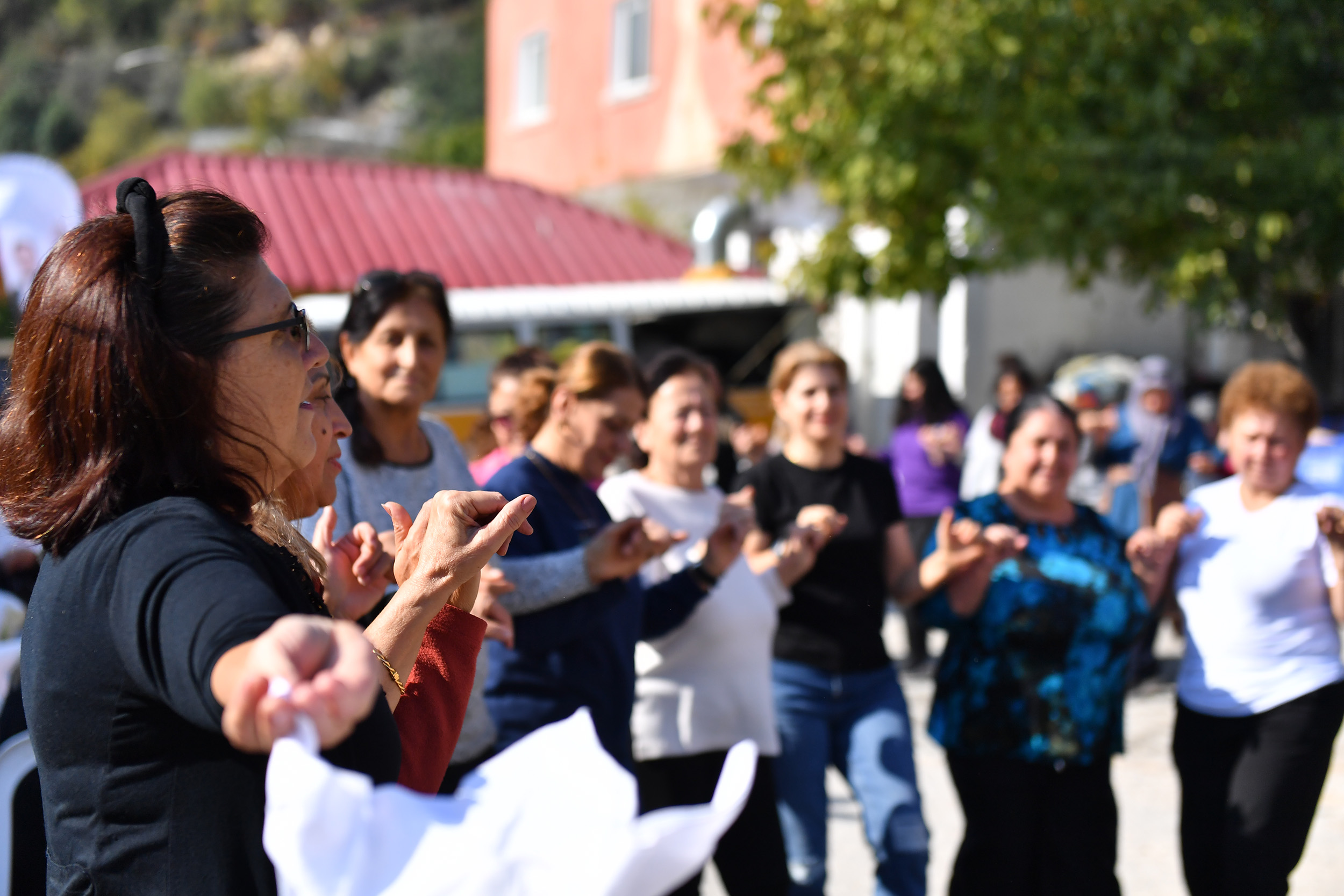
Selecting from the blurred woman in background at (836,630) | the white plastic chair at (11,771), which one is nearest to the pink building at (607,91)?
the blurred woman in background at (836,630)

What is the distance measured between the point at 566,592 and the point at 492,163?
801 inches

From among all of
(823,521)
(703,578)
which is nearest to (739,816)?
(703,578)

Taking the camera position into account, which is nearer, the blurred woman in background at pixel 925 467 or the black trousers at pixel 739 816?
the black trousers at pixel 739 816

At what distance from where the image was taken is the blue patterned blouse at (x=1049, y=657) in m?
3.52

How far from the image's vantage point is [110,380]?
49.9 inches

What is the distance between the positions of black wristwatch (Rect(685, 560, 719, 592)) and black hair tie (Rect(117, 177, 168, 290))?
7.51ft

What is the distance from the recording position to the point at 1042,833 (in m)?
3.56

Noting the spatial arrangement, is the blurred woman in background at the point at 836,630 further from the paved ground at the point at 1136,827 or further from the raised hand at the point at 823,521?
the paved ground at the point at 1136,827

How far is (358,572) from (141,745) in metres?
0.90

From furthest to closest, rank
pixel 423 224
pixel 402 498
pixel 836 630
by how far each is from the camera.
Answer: pixel 423 224 < pixel 836 630 < pixel 402 498

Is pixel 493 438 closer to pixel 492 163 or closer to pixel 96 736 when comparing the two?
pixel 96 736

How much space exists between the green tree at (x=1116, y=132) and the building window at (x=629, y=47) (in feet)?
31.7

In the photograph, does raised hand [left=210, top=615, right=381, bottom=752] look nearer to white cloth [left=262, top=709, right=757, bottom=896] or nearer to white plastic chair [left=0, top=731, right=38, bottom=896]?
white cloth [left=262, top=709, right=757, bottom=896]

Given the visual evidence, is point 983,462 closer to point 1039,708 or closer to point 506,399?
point 506,399
